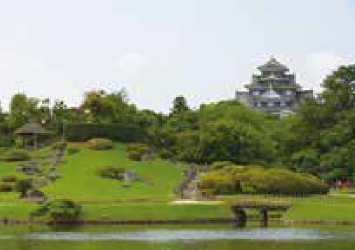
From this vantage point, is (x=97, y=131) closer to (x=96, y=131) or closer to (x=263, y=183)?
(x=96, y=131)

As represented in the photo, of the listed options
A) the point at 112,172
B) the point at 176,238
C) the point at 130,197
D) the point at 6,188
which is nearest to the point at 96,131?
the point at 112,172

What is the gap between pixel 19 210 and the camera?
8325 cm

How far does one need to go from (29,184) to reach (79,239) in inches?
1355

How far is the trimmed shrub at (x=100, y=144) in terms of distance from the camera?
118312mm

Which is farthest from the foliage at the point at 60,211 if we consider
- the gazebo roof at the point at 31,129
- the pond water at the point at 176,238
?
the gazebo roof at the point at 31,129

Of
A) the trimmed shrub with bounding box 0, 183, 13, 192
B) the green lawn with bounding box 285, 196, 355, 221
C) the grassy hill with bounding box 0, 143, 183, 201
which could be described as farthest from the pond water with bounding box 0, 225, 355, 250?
the trimmed shrub with bounding box 0, 183, 13, 192

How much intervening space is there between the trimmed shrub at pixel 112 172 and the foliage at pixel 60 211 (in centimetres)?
2270

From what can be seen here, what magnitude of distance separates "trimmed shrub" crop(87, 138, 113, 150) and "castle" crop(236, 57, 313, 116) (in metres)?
78.8

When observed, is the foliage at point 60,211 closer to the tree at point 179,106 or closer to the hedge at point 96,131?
the hedge at point 96,131

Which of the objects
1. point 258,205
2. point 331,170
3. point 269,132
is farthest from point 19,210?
point 269,132

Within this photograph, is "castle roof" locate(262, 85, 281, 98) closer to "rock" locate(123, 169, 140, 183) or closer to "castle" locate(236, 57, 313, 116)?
"castle" locate(236, 57, 313, 116)

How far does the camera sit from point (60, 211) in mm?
80438

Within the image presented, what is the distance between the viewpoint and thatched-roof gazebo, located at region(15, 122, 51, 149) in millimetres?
122688

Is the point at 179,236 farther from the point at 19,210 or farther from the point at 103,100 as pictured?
the point at 103,100
